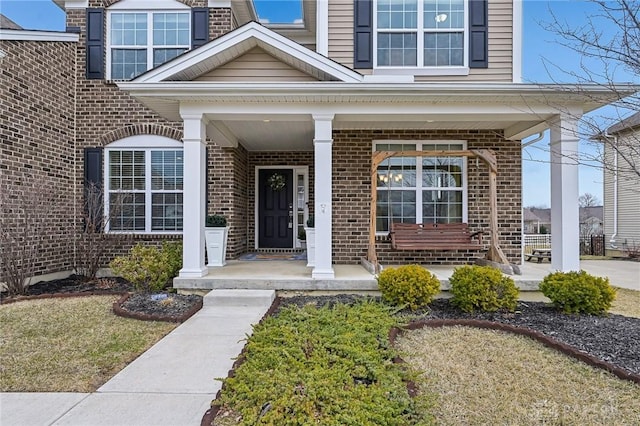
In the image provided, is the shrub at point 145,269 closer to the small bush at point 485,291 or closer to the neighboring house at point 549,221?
the small bush at point 485,291

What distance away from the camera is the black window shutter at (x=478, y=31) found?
747 centimetres

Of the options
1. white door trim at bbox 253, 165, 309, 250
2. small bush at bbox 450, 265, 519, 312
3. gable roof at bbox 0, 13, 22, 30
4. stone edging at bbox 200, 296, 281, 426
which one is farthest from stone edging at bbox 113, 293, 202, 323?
gable roof at bbox 0, 13, 22, 30

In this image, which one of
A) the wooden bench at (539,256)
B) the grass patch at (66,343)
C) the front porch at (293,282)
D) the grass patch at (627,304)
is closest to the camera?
the grass patch at (66,343)

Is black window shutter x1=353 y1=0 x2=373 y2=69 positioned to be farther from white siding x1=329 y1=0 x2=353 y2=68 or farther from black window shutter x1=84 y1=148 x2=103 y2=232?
black window shutter x1=84 y1=148 x2=103 y2=232

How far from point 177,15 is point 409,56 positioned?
16.7 ft

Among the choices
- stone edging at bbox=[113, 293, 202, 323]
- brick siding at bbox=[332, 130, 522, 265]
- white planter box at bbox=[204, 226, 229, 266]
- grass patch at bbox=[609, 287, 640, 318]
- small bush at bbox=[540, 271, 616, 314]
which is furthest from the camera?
brick siding at bbox=[332, 130, 522, 265]

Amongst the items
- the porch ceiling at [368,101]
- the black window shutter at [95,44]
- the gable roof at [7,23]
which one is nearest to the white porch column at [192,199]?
the porch ceiling at [368,101]

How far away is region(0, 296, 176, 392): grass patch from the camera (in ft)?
10.5

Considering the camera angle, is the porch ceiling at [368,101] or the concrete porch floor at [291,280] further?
the concrete porch floor at [291,280]

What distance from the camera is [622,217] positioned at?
16328 mm

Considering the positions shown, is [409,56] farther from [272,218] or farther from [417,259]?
[272,218]

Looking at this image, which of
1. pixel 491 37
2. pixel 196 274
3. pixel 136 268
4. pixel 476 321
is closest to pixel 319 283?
pixel 196 274

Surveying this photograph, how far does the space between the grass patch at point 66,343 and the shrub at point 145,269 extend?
0.43 m

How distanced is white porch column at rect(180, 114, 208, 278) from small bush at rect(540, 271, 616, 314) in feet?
16.2
